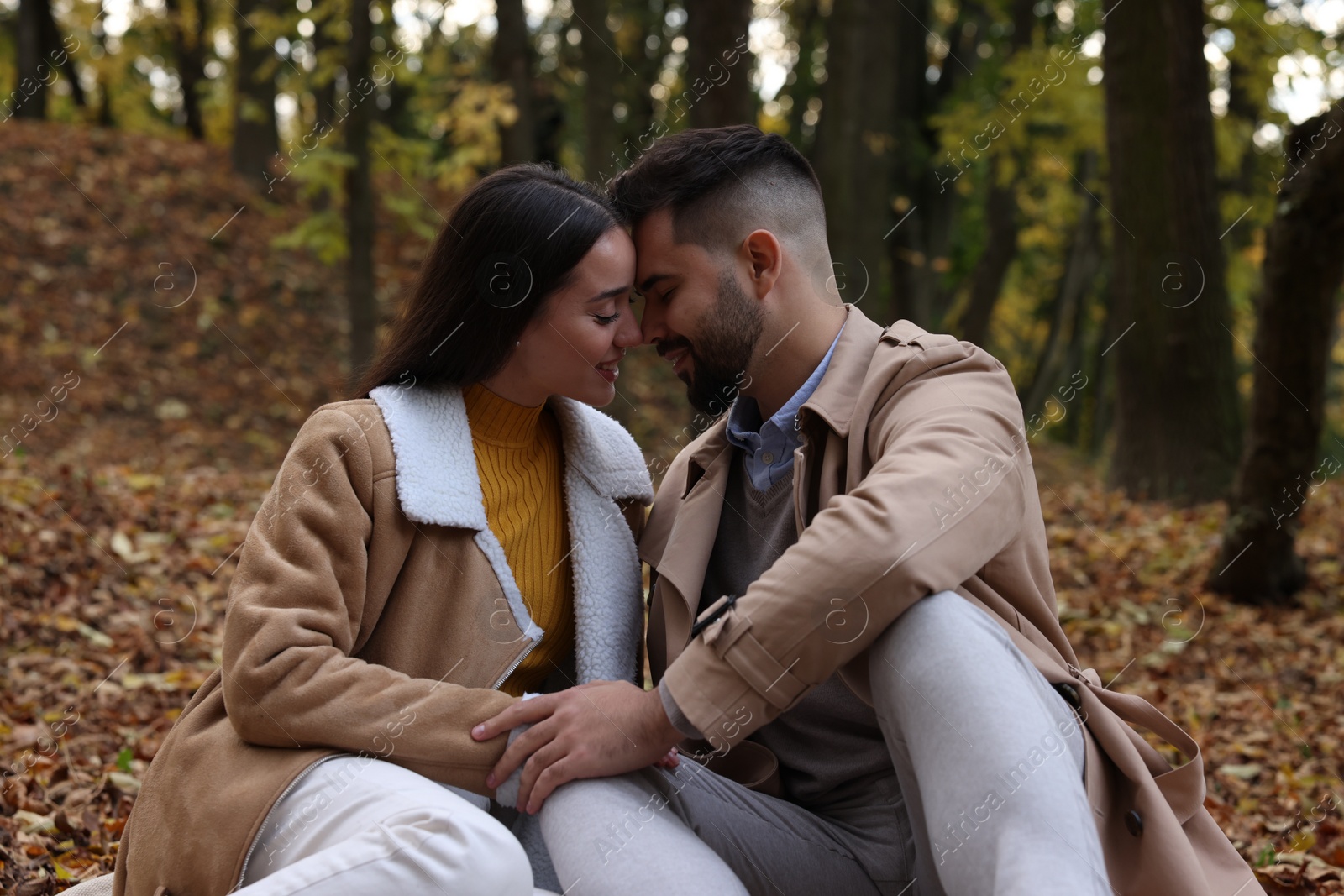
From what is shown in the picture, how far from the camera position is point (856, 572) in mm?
2041

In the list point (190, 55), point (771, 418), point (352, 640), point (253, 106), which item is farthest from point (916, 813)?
point (190, 55)

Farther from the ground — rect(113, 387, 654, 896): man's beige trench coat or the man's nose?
the man's nose

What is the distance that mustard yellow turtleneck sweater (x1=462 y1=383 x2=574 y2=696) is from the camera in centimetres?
259

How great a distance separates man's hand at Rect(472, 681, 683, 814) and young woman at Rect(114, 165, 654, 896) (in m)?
0.05

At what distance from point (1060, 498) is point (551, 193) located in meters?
6.52

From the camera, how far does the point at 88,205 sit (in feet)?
42.9

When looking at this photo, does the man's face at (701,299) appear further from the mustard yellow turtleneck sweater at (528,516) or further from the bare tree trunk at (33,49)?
the bare tree trunk at (33,49)

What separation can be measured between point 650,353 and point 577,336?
11.3 meters

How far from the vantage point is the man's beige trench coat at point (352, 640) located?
83.7 inches

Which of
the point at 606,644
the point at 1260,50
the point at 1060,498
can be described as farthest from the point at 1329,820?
Result: the point at 1260,50

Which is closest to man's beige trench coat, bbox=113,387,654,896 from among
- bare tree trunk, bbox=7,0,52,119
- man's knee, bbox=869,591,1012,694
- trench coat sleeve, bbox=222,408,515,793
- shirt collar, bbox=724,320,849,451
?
trench coat sleeve, bbox=222,408,515,793

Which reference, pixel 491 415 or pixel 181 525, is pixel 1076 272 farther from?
pixel 491 415

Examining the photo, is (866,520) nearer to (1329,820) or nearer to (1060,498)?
(1329,820)

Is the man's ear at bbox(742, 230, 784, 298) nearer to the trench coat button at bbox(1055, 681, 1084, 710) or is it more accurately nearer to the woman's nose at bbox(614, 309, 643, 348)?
the woman's nose at bbox(614, 309, 643, 348)
